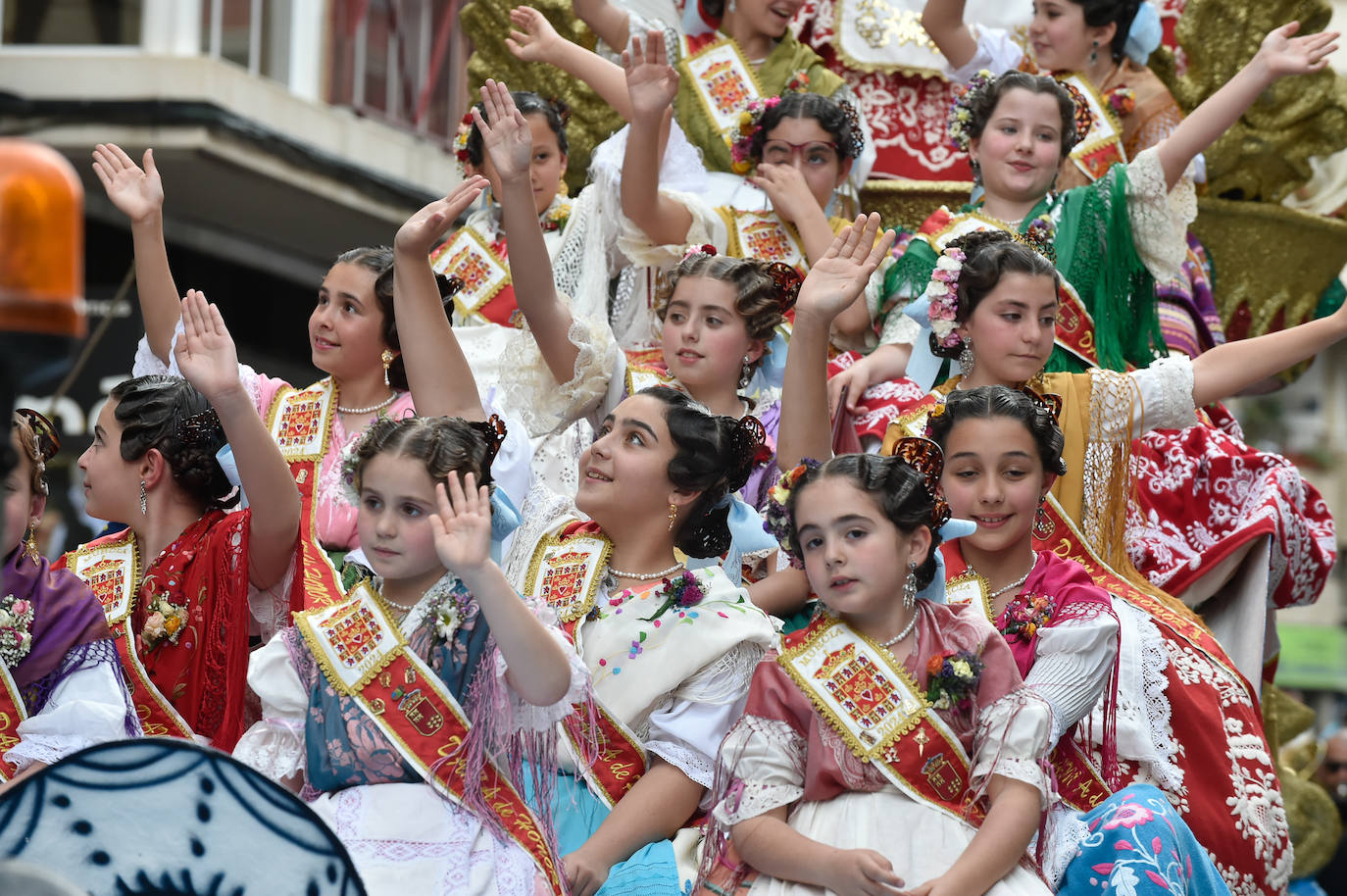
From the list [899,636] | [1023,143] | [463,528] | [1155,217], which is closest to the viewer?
[463,528]

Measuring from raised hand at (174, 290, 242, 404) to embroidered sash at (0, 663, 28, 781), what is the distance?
66 centimetres

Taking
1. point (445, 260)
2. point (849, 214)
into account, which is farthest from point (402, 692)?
point (849, 214)

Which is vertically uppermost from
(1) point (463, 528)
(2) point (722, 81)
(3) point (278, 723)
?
(2) point (722, 81)

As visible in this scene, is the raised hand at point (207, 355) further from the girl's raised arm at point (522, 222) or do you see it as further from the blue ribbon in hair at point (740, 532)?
the blue ribbon in hair at point (740, 532)

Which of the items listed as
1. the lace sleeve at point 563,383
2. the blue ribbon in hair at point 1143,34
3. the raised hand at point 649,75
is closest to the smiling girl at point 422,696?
the lace sleeve at point 563,383

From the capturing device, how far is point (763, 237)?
607 centimetres

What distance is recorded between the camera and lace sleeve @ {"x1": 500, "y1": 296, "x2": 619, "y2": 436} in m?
4.87

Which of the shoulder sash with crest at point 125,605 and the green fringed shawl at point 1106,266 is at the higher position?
the green fringed shawl at point 1106,266

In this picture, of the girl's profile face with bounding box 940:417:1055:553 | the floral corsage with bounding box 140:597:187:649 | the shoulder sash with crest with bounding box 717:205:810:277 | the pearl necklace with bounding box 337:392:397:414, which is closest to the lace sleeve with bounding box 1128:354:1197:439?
the girl's profile face with bounding box 940:417:1055:553

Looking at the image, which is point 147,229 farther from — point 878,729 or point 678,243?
point 878,729

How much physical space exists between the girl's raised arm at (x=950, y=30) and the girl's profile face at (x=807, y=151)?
840mm

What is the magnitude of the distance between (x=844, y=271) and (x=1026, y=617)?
39.2 inches

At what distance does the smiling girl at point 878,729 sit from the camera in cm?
332

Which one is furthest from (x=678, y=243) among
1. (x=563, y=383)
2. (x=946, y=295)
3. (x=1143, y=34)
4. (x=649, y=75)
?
(x=1143, y=34)
